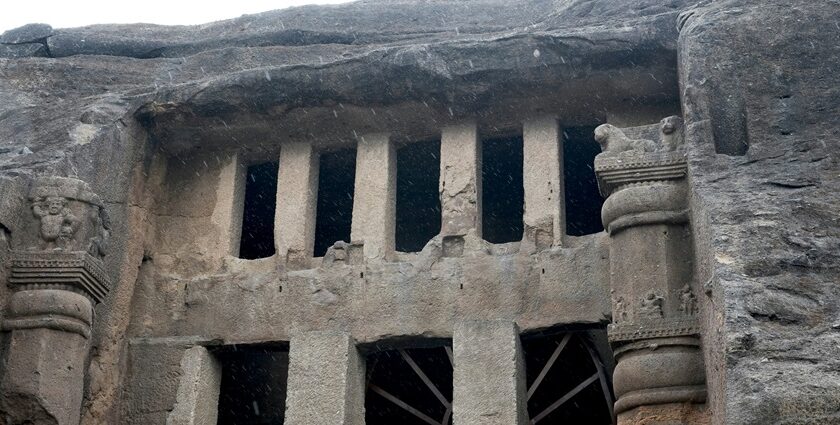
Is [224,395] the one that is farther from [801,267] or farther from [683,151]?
[801,267]

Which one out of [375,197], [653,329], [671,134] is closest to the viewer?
[653,329]

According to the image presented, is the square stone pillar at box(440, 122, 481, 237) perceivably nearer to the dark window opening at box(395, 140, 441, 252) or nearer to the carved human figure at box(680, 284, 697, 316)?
the dark window opening at box(395, 140, 441, 252)

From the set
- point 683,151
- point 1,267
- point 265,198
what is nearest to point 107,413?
point 1,267

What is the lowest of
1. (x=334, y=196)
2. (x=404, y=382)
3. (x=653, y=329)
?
(x=653, y=329)

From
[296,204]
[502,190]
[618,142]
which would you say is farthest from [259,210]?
[618,142]

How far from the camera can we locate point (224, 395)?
11.1 m

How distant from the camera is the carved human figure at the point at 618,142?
294 inches

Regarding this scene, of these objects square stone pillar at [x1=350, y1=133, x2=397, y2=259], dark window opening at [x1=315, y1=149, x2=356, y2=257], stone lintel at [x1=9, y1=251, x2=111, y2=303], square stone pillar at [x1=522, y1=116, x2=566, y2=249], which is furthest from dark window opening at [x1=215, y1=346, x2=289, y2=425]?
square stone pillar at [x1=522, y1=116, x2=566, y2=249]

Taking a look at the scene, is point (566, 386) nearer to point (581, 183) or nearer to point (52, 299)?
point (581, 183)

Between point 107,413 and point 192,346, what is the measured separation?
71 cm

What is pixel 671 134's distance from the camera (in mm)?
7457

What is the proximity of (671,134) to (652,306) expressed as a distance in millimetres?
1172

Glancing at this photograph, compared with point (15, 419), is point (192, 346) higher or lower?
higher

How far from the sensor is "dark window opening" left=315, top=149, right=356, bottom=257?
31.9 ft
